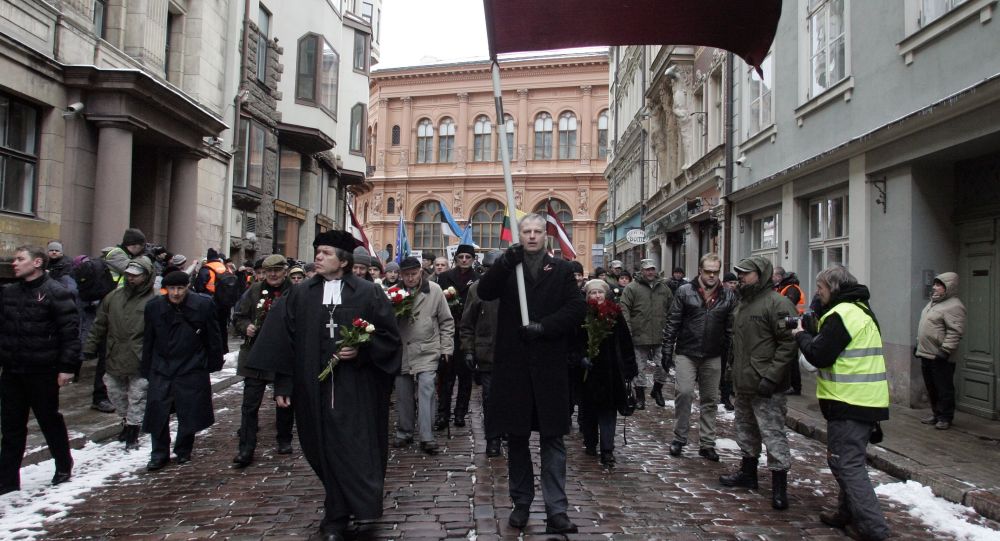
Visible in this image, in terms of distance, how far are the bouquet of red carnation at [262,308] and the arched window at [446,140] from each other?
48954 mm

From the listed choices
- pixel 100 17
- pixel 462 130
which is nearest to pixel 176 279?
pixel 100 17

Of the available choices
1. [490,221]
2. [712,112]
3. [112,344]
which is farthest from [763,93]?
[490,221]

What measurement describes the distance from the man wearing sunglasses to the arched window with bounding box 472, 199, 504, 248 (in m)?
44.8

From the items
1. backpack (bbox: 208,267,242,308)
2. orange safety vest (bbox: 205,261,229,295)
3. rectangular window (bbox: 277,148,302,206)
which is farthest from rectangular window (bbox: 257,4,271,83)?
backpack (bbox: 208,267,242,308)

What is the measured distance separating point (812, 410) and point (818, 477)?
331 centimetres

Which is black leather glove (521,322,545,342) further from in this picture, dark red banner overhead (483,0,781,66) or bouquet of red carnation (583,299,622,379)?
bouquet of red carnation (583,299,622,379)

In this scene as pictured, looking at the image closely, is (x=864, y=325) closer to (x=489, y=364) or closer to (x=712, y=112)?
(x=489, y=364)

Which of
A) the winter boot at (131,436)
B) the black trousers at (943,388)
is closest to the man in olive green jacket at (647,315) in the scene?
the black trousers at (943,388)

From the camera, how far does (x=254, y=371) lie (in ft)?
21.9

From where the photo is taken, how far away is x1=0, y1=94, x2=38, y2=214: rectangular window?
1091 centimetres

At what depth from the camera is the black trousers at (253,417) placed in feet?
21.8

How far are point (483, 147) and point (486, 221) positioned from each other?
5.71 meters

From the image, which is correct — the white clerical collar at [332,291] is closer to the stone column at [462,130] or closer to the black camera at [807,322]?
the black camera at [807,322]

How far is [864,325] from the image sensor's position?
489cm
